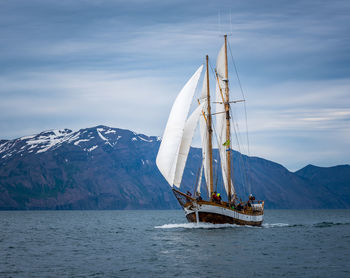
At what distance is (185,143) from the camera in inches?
2662

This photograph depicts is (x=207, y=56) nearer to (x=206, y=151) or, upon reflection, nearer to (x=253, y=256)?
(x=206, y=151)

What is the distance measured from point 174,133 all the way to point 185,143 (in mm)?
2240

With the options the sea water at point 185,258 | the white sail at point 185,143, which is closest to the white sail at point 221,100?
the white sail at point 185,143

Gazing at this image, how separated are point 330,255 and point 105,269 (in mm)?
20756

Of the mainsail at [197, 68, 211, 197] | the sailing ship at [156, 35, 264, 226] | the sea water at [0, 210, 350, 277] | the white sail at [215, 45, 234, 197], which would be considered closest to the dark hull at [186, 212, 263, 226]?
the sailing ship at [156, 35, 264, 226]

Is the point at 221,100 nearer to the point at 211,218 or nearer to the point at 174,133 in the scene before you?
the point at 174,133

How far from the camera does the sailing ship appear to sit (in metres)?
66.0

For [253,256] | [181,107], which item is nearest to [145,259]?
[253,256]

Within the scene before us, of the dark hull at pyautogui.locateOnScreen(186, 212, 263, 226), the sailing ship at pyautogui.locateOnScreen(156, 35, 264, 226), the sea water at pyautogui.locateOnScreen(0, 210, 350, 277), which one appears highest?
the sailing ship at pyautogui.locateOnScreen(156, 35, 264, 226)

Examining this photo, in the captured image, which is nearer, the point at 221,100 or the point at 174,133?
the point at 174,133

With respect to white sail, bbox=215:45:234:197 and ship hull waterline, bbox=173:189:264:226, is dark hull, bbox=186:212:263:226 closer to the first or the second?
ship hull waterline, bbox=173:189:264:226

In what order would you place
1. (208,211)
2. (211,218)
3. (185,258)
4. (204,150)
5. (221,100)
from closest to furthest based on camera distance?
(185,258) < (208,211) < (211,218) < (204,150) < (221,100)

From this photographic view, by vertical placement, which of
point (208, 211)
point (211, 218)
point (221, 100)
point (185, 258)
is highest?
point (221, 100)

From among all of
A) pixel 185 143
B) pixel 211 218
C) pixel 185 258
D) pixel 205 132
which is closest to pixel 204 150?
pixel 205 132
